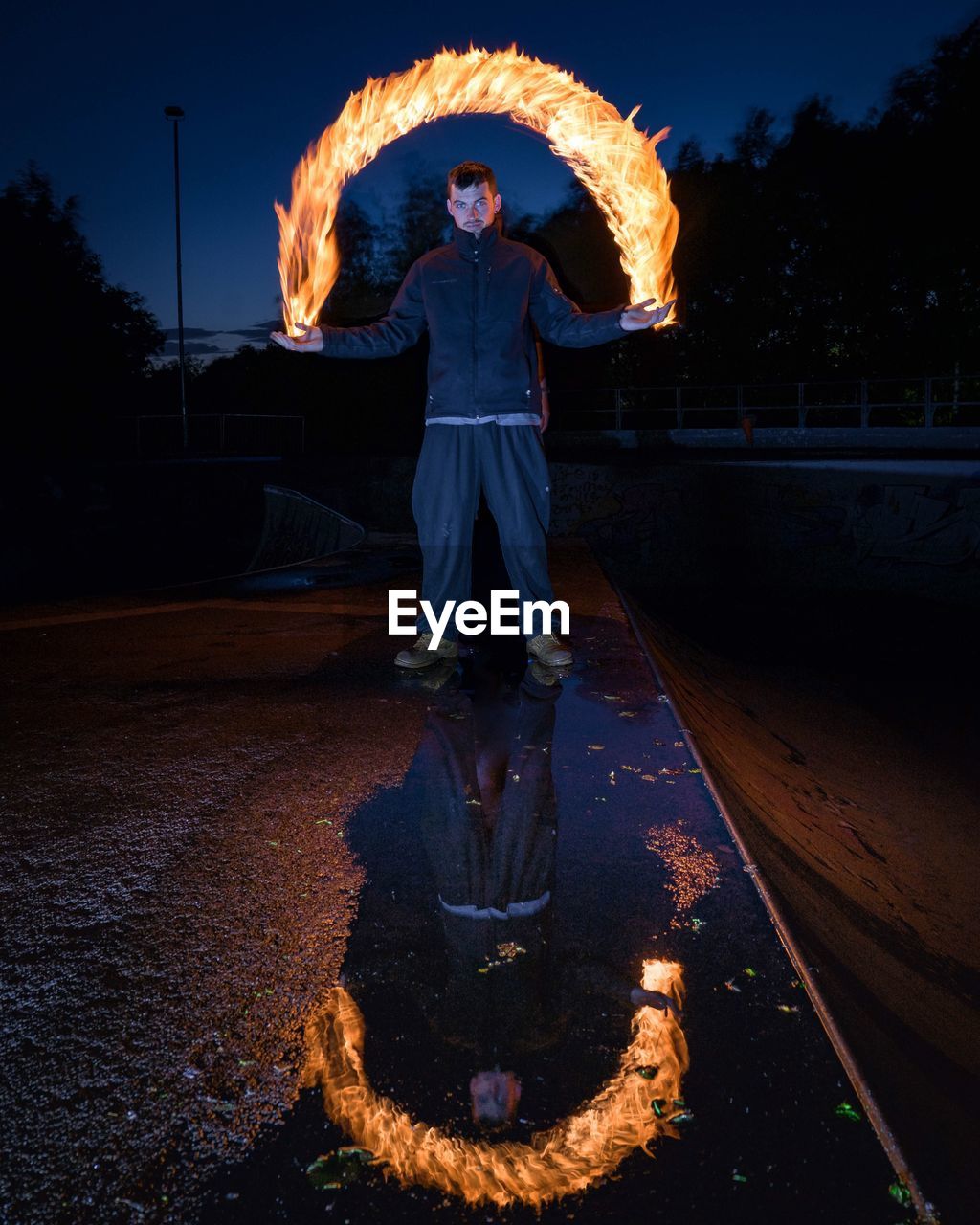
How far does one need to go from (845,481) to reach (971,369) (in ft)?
62.5

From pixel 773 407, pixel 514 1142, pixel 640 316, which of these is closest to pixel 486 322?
pixel 640 316

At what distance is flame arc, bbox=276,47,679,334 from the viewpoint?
4.42m

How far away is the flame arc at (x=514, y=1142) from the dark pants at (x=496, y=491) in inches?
112

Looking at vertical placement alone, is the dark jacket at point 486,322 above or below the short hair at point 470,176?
below

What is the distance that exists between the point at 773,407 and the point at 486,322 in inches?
822

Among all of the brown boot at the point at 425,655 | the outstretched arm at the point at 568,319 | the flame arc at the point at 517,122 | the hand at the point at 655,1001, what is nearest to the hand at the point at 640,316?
the outstretched arm at the point at 568,319

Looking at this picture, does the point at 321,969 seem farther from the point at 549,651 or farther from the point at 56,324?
the point at 56,324

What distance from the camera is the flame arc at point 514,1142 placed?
1143 mm

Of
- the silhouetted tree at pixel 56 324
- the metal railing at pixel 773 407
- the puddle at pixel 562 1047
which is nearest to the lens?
the puddle at pixel 562 1047

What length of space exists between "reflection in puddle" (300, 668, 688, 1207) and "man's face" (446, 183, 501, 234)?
2755 millimetres

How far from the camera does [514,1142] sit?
47.4 inches

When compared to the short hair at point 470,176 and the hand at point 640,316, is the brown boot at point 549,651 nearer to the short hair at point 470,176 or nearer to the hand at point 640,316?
the hand at point 640,316

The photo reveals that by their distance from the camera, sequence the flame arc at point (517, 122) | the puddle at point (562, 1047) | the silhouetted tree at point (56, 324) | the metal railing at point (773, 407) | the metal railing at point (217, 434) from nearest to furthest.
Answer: the puddle at point (562, 1047) < the flame arc at point (517, 122) < the metal railing at point (773, 407) < the metal railing at point (217, 434) < the silhouetted tree at point (56, 324)

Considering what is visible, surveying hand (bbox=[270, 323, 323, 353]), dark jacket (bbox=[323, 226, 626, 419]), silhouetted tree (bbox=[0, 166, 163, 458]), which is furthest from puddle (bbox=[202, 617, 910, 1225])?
silhouetted tree (bbox=[0, 166, 163, 458])
